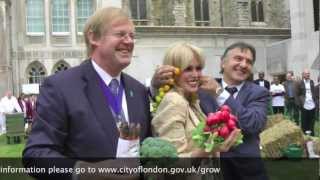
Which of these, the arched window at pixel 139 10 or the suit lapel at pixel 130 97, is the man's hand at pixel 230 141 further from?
the arched window at pixel 139 10

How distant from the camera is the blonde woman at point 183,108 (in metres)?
3.42

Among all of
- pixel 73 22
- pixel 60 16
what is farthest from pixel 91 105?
pixel 60 16

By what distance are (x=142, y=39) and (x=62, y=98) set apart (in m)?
37.6

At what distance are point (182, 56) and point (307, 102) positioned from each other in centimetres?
1463

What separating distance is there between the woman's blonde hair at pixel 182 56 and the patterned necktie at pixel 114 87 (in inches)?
21.0

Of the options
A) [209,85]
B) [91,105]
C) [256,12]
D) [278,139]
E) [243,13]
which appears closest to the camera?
[91,105]

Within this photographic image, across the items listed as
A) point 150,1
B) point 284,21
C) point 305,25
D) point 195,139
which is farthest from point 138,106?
point 284,21

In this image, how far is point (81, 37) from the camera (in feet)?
133

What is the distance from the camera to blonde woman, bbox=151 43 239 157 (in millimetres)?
3421

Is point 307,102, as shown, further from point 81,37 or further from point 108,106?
point 81,37

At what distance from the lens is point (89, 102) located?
10.6 feet

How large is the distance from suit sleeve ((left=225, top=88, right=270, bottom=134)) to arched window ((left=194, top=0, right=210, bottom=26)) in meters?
39.9

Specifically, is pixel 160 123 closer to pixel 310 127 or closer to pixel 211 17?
pixel 310 127

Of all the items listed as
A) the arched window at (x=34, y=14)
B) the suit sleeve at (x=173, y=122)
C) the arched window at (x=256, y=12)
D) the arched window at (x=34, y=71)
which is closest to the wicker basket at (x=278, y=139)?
the suit sleeve at (x=173, y=122)
